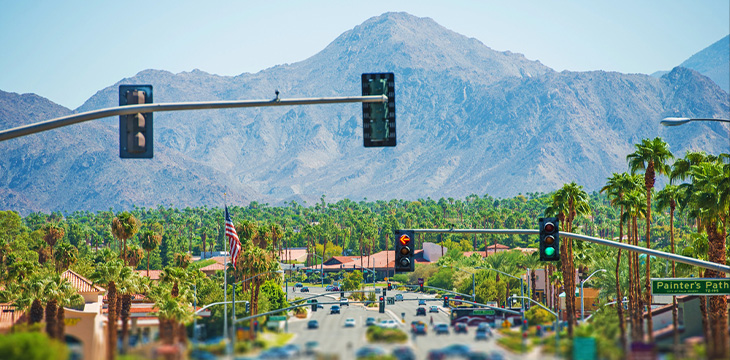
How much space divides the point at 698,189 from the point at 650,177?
37.1 ft

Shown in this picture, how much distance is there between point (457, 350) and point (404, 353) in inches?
51.2

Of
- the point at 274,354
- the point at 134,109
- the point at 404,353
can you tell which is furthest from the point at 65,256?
the point at 404,353

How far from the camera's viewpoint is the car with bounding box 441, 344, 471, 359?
834 inches

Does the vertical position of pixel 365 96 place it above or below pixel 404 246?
above

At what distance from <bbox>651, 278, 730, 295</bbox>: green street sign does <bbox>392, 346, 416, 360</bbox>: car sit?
15.1m

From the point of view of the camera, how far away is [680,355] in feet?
67.8

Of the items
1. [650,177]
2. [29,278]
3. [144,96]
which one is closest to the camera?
[144,96]

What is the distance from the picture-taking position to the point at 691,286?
110 feet

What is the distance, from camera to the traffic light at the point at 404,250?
103 feet

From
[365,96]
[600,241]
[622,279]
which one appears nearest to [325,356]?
[365,96]

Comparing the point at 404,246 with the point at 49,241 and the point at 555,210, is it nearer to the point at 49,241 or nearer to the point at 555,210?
the point at 555,210

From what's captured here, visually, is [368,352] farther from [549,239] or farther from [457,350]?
[549,239]

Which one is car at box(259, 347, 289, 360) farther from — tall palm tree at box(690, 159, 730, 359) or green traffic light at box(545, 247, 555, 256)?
tall palm tree at box(690, 159, 730, 359)

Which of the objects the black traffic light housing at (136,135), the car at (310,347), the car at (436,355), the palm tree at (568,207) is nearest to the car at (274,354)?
the car at (310,347)
